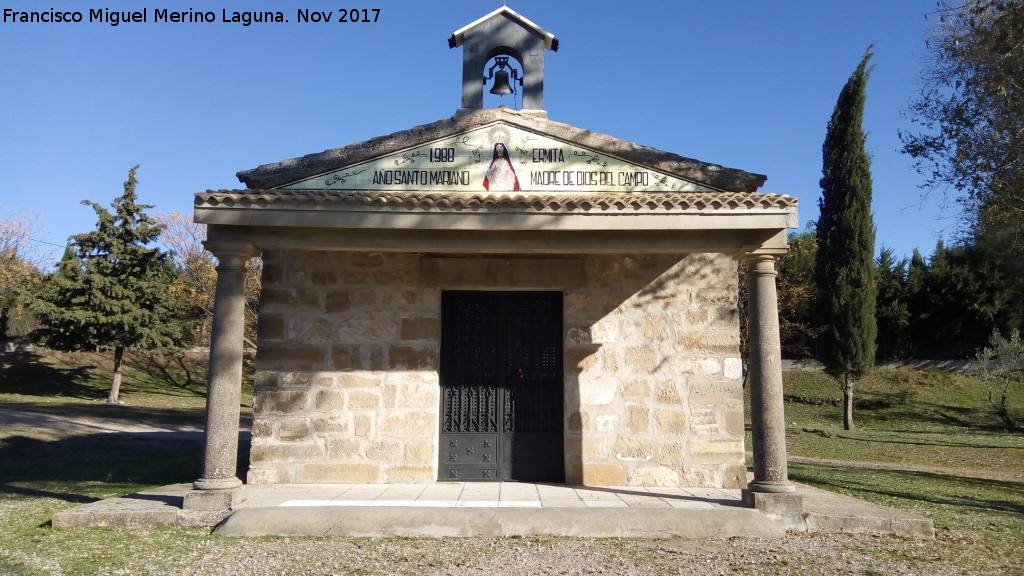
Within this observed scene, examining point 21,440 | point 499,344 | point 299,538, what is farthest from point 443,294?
point 21,440

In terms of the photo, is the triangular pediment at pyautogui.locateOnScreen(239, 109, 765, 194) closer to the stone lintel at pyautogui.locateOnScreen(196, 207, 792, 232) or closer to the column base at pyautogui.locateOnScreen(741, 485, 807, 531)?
the stone lintel at pyautogui.locateOnScreen(196, 207, 792, 232)

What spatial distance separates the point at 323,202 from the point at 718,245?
3676 mm

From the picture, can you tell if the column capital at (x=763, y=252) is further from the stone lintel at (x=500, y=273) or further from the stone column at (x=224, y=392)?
the stone column at (x=224, y=392)

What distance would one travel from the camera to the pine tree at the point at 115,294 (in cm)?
2202

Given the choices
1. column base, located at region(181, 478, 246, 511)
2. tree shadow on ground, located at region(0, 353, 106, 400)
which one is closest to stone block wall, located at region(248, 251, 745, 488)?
column base, located at region(181, 478, 246, 511)

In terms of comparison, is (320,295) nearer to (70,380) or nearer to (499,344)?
(499,344)

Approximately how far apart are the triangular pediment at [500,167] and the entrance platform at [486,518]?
3.27 meters

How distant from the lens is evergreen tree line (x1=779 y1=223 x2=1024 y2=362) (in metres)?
25.3

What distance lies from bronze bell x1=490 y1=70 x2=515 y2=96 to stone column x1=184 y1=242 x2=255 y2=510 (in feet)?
12.3

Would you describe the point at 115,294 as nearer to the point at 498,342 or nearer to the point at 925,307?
the point at 498,342

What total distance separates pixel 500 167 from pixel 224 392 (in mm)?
3612

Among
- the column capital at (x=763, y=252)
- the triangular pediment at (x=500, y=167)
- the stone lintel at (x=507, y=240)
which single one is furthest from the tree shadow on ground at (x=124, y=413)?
the column capital at (x=763, y=252)

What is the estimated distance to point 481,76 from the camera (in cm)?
867

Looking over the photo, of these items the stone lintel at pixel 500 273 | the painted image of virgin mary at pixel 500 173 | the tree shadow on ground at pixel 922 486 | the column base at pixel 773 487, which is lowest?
the tree shadow on ground at pixel 922 486
